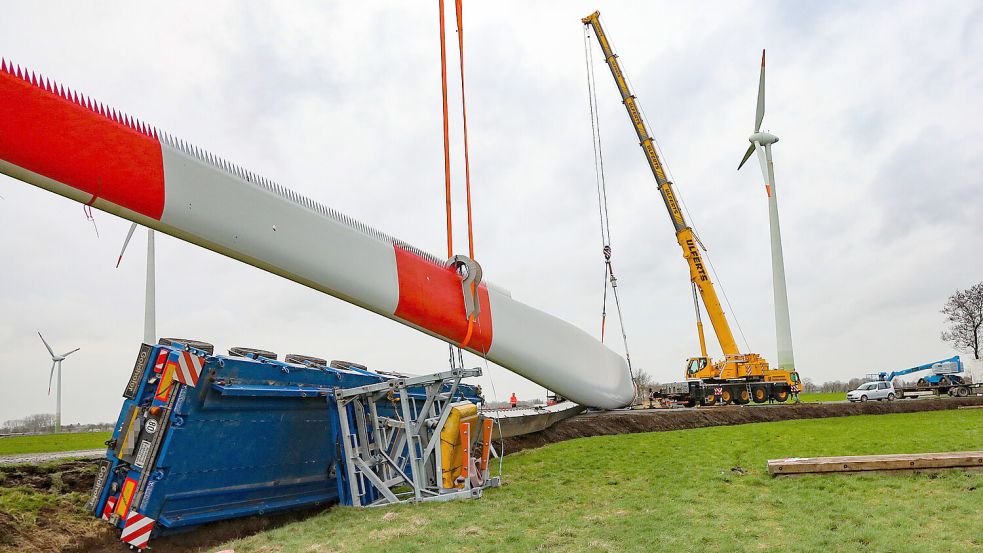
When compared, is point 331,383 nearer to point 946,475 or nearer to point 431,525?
point 431,525

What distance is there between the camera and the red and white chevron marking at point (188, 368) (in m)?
6.67

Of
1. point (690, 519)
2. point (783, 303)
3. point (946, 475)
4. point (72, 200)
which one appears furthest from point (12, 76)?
point (783, 303)

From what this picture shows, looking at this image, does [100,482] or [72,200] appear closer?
[72,200]

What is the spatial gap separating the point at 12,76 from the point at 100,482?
4.09m

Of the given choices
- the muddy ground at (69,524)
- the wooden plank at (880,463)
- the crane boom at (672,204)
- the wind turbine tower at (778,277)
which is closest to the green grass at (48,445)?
the muddy ground at (69,524)

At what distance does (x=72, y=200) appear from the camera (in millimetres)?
5141

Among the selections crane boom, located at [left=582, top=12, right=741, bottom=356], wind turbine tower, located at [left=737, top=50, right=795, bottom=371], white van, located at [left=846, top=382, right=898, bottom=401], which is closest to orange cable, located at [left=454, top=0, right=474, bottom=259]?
crane boom, located at [left=582, top=12, right=741, bottom=356]

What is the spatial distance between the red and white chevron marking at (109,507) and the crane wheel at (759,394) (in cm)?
2523

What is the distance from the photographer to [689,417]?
21000 mm

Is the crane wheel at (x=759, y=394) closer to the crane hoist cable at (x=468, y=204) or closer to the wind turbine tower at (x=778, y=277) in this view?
the wind turbine tower at (x=778, y=277)

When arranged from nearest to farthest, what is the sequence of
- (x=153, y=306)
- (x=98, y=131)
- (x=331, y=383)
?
(x=98, y=131), (x=331, y=383), (x=153, y=306)

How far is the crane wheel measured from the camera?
27.0 meters

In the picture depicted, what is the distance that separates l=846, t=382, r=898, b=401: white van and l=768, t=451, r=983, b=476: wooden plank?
2774 cm

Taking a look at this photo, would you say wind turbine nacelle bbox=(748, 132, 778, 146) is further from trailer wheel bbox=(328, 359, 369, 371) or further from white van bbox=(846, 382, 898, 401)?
trailer wheel bbox=(328, 359, 369, 371)
